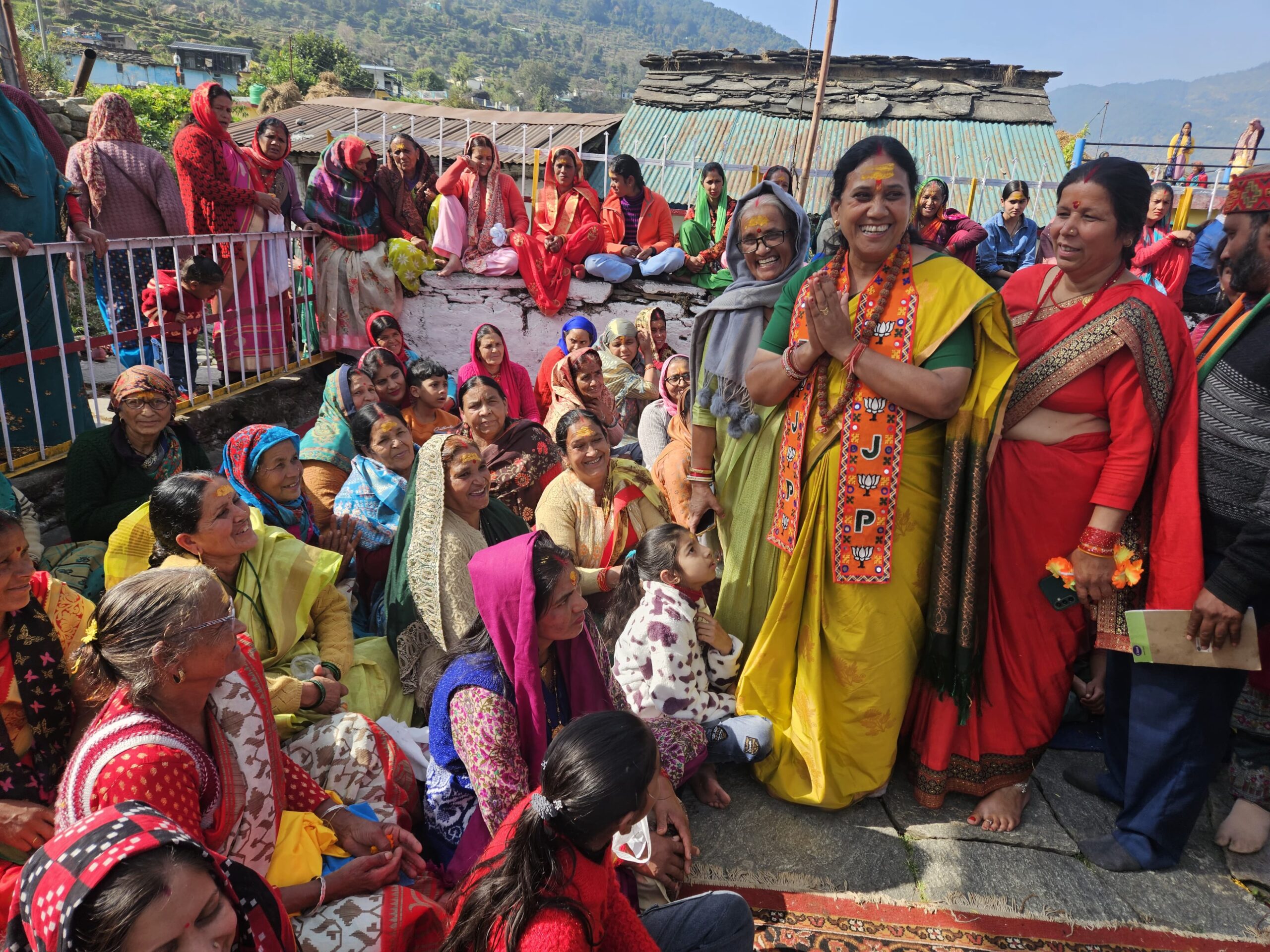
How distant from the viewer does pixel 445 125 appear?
14180 mm

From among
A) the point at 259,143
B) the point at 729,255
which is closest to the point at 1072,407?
the point at 729,255

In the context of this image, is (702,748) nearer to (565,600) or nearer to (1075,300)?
(565,600)

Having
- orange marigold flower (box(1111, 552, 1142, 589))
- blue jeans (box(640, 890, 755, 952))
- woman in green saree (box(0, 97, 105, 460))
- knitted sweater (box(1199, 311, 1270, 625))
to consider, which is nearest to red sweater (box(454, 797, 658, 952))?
blue jeans (box(640, 890, 755, 952))

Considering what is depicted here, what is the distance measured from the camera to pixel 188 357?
4645 millimetres

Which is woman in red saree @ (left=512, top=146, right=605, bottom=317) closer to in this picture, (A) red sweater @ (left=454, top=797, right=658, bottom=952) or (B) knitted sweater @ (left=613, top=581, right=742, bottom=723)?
(B) knitted sweater @ (left=613, top=581, right=742, bottom=723)

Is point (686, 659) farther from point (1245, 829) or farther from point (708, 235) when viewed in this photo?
point (708, 235)

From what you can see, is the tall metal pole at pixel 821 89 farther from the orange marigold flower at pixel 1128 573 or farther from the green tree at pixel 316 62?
the green tree at pixel 316 62

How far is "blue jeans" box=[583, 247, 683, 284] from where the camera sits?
6566mm

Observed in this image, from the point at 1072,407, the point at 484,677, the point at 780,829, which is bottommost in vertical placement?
the point at 780,829

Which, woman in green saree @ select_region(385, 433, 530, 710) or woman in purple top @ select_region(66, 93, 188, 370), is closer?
woman in green saree @ select_region(385, 433, 530, 710)

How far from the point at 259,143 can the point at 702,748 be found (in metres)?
5.59

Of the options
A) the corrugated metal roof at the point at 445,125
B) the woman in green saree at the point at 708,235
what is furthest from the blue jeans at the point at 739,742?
the corrugated metal roof at the point at 445,125

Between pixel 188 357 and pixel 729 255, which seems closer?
pixel 729 255

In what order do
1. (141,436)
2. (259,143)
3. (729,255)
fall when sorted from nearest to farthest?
(729,255) < (141,436) < (259,143)
